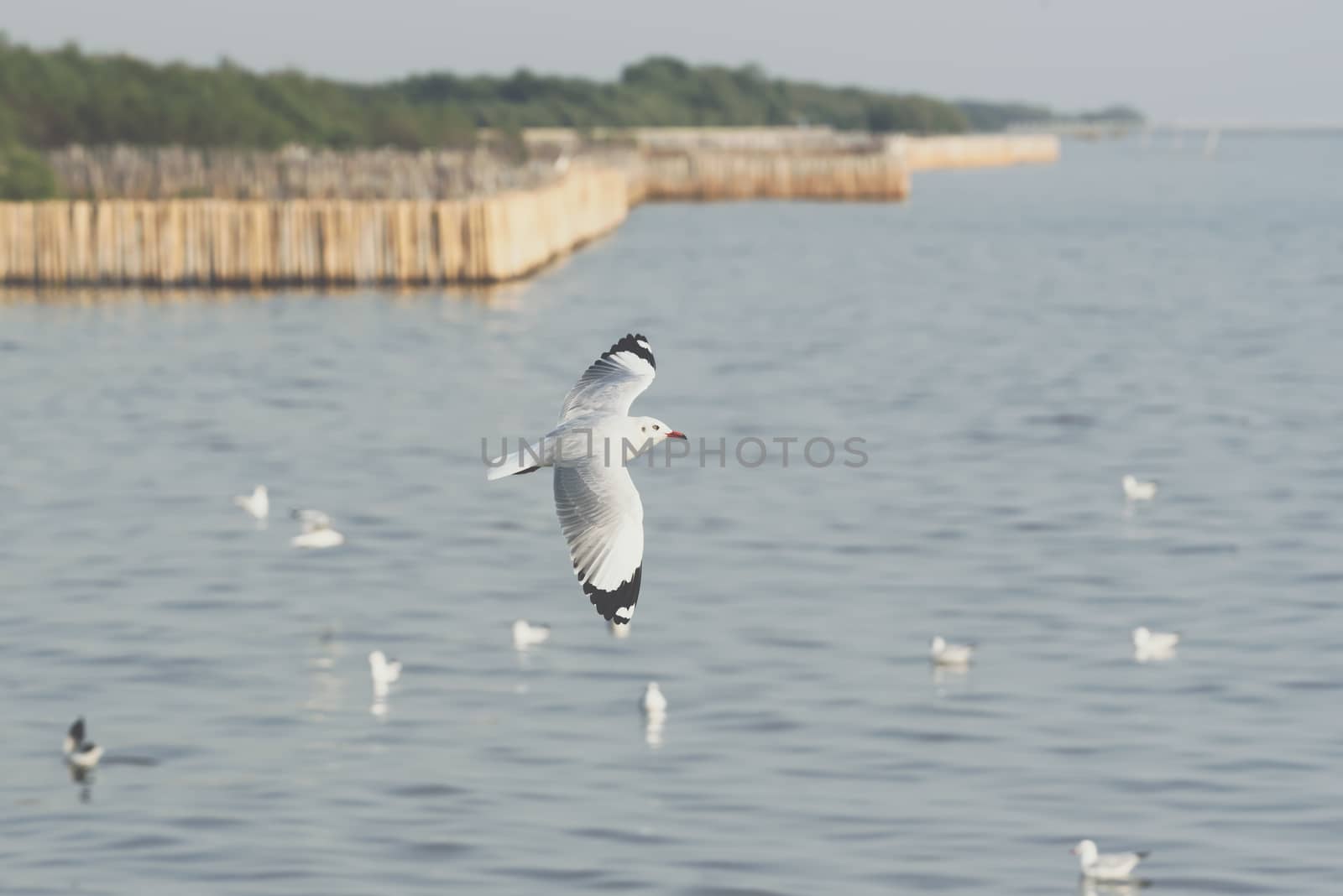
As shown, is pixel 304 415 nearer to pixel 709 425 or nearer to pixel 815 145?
pixel 709 425

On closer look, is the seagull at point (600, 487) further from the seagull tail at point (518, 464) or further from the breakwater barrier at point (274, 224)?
the breakwater barrier at point (274, 224)

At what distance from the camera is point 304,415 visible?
1313 inches

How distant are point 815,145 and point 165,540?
11010 cm

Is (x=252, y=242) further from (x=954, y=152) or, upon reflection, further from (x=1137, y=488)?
(x=954, y=152)

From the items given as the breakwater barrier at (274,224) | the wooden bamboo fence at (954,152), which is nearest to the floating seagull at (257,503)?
the breakwater barrier at (274,224)

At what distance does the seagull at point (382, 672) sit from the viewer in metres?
17.7

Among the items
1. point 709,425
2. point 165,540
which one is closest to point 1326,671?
point 165,540

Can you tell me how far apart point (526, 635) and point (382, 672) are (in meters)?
1.63

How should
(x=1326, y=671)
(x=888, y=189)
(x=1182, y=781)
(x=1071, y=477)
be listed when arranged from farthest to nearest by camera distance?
1. (x=888, y=189)
2. (x=1071, y=477)
3. (x=1326, y=671)
4. (x=1182, y=781)

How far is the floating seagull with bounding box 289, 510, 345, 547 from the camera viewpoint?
2312 cm

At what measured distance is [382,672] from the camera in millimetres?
17719

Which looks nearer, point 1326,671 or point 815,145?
point 1326,671

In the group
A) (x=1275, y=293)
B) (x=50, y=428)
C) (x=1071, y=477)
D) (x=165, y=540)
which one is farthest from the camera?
(x=1275, y=293)

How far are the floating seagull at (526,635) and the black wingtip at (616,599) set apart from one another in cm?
725
